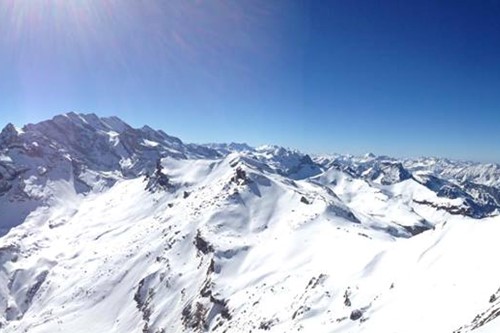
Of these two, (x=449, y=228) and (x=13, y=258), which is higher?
(x=13, y=258)

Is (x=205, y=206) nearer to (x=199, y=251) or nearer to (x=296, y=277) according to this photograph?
(x=199, y=251)

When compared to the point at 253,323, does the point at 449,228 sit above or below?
above

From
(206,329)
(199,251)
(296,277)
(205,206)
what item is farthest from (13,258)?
(296,277)

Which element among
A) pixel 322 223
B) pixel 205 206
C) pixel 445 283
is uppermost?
pixel 205 206

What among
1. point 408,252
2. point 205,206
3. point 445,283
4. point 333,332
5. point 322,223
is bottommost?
point 333,332

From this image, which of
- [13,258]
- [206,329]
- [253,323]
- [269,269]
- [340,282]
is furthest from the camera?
[13,258]

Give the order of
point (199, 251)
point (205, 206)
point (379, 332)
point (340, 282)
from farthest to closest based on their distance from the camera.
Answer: point (205, 206), point (199, 251), point (340, 282), point (379, 332)

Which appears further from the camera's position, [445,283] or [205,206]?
[205,206]

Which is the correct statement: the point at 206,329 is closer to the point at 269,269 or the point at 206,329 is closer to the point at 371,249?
the point at 269,269

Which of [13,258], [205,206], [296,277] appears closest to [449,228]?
[296,277]
